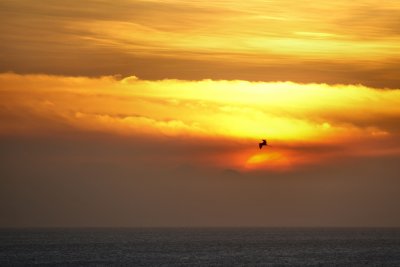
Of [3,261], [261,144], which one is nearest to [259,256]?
[3,261]

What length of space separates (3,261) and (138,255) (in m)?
26.1

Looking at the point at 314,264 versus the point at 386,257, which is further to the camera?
the point at 386,257

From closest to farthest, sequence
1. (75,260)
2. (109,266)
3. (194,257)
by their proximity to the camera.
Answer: (109,266) < (75,260) < (194,257)

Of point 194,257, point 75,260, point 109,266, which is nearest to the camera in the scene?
point 109,266

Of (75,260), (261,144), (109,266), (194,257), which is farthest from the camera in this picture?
(194,257)

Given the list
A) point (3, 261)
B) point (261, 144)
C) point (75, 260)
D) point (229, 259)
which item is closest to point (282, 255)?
point (229, 259)

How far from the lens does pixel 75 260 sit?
128m

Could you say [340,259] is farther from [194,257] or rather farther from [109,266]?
[109,266]

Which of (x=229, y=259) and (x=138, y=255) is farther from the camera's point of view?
(x=138, y=255)

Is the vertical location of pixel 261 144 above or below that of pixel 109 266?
above

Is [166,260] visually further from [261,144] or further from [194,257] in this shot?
[261,144]

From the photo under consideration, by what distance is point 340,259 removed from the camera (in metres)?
132

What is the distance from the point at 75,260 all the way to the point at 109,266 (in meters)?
13.0

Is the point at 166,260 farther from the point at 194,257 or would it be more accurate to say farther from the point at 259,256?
the point at 259,256
